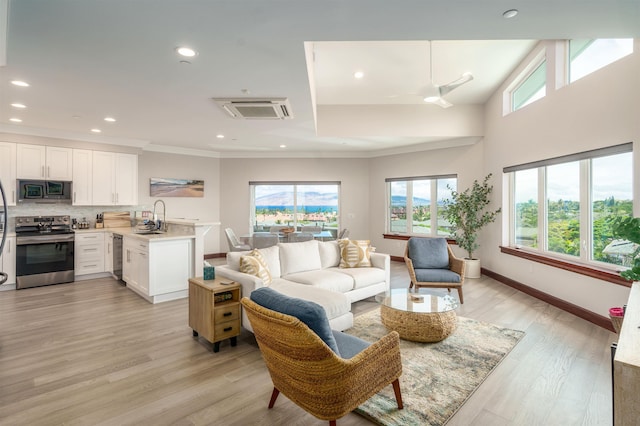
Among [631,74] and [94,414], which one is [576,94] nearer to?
[631,74]

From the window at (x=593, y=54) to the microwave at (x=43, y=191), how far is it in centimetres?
829

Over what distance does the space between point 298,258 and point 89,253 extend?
4186 mm

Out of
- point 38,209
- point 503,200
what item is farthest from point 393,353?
point 38,209

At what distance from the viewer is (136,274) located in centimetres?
469

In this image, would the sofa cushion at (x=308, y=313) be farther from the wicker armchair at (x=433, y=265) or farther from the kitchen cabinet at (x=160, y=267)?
the kitchen cabinet at (x=160, y=267)

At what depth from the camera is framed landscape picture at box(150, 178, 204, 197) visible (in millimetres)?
7117

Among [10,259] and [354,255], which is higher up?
[354,255]

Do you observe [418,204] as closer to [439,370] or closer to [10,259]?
[439,370]

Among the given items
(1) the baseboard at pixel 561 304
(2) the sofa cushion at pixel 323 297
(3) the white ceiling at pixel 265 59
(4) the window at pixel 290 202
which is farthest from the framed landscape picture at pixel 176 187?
(1) the baseboard at pixel 561 304

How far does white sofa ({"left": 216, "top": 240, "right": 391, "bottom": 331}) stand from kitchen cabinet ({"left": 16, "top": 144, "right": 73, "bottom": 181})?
13.4 feet

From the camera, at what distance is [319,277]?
3900mm

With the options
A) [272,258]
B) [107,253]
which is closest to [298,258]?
[272,258]

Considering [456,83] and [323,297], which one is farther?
[456,83]

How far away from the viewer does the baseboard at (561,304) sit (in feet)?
11.4
